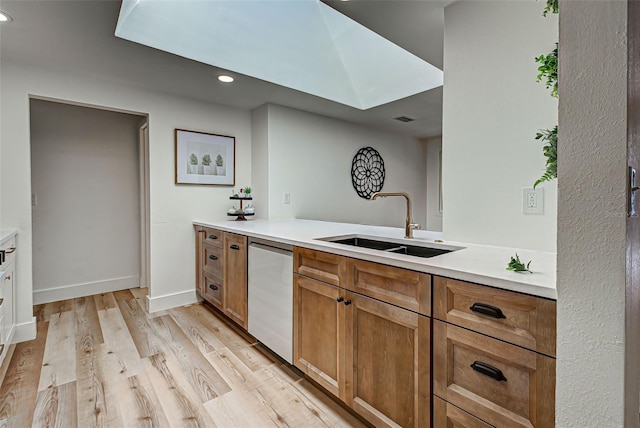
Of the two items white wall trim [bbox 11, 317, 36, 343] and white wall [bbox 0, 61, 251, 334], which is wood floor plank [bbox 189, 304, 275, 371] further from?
white wall trim [bbox 11, 317, 36, 343]

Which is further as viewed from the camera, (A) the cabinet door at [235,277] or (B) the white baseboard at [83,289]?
(B) the white baseboard at [83,289]

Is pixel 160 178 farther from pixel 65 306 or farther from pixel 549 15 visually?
pixel 549 15

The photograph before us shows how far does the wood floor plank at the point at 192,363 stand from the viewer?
1802mm

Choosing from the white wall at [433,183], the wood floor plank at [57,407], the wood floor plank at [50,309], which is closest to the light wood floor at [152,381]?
the wood floor plank at [57,407]

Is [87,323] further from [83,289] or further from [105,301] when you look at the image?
[83,289]

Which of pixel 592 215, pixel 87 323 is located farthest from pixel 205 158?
pixel 592 215

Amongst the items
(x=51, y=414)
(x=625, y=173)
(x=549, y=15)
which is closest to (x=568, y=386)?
(x=625, y=173)

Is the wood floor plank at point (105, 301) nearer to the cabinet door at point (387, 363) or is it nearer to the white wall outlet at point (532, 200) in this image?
the cabinet door at point (387, 363)

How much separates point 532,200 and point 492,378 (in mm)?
879

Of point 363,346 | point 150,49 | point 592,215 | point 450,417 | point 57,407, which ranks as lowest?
point 57,407

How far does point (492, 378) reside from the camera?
1.03 m

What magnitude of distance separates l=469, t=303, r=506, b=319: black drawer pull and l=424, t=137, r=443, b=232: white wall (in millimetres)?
4588

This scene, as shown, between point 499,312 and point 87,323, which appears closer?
point 499,312

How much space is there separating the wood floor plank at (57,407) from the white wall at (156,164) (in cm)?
96
